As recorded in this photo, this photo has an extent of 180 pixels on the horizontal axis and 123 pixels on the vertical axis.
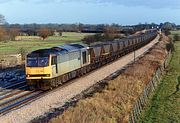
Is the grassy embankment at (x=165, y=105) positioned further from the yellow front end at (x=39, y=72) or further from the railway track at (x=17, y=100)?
the yellow front end at (x=39, y=72)

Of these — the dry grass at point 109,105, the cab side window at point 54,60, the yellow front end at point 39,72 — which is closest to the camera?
the dry grass at point 109,105

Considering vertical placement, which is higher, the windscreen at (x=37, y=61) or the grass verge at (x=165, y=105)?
the windscreen at (x=37, y=61)

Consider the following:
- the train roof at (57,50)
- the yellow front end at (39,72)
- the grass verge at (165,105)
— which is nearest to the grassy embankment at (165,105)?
the grass verge at (165,105)

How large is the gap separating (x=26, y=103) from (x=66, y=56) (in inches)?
351

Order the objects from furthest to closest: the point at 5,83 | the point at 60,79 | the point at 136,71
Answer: the point at 136,71 < the point at 5,83 < the point at 60,79

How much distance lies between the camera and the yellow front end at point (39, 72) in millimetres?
30297

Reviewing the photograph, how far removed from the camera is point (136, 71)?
40375 millimetres

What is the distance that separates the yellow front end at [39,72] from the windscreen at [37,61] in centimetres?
26

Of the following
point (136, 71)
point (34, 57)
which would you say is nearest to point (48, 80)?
point (34, 57)

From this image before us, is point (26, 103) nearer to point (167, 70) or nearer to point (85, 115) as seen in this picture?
point (85, 115)

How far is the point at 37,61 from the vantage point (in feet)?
101

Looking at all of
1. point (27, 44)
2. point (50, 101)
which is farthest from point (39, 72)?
point (27, 44)

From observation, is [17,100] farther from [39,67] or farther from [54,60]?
[54,60]

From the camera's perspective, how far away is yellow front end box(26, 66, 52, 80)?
99.4 ft
